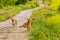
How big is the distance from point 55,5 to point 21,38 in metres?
4.39

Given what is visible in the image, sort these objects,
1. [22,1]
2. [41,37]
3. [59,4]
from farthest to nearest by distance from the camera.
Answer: [22,1], [59,4], [41,37]

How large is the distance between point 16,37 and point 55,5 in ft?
14.1

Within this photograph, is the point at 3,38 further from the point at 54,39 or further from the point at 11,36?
the point at 54,39

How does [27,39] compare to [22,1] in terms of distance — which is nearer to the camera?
[27,39]

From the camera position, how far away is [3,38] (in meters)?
9.05

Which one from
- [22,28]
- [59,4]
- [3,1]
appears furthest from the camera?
[3,1]

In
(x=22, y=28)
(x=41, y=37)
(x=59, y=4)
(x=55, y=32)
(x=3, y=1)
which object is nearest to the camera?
(x=41, y=37)

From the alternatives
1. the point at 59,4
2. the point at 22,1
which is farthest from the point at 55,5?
the point at 22,1

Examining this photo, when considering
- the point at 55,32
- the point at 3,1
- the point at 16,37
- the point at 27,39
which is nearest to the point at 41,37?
the point at 27,39

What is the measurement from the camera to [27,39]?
8.76 metres

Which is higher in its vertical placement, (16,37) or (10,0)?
(16,37)

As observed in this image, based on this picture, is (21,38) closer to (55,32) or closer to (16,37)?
(16,37)

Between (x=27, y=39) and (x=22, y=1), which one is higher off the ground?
(x=27, y=39)

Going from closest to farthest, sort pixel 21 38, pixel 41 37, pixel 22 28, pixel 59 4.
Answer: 1. pixel 41 37
2. pixel 21 38
3. pixel 22 28
4. pixel 59 4
